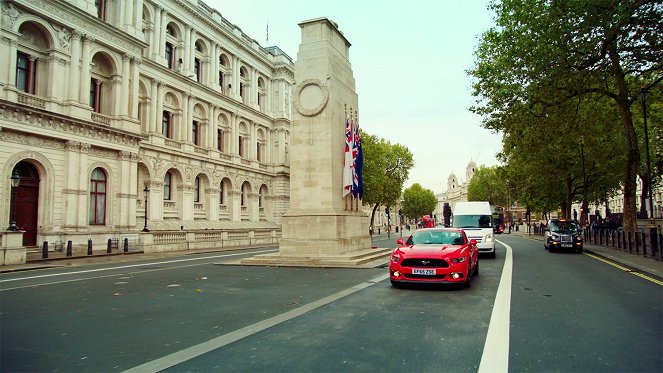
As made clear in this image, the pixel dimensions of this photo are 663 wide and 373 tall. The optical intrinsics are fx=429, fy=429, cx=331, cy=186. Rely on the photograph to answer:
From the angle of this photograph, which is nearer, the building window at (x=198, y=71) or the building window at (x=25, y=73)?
the building window at (x=25, y=73)

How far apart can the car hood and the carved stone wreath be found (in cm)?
933

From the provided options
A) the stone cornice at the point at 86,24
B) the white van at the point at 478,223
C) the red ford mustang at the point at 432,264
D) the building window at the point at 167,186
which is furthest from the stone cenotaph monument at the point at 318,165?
the building window at the point at 167,186

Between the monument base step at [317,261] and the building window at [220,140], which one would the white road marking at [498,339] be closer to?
the monument base step at [317,261]

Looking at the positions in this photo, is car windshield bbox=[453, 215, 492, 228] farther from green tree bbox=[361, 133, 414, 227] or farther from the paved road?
green tree bbox=[361, 133, 414, 227]

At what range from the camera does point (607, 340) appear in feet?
18.0

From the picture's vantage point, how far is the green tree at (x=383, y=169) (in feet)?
177

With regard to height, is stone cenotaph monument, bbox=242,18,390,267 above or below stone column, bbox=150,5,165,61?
below

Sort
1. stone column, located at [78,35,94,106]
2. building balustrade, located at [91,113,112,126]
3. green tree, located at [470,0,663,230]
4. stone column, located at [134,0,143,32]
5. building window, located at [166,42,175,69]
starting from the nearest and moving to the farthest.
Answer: green tree, located at [470,0,663,230] → stone column, located at [78,35,94,106] → building balustrade, located at [91,113,112,126] → stone column, located at [134,0,143,32] → building window, located at [166,42,175,69]

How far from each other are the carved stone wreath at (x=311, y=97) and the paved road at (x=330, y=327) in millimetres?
9170

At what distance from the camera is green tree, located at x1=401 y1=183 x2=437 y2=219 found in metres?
135

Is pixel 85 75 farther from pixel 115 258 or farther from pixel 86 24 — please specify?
pixel 115 258

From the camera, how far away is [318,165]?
1823cm

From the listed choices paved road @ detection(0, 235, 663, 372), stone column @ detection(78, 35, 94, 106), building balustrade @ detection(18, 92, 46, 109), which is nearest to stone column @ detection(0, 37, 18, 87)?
building balustrade @ detection(18, 92, 46, 109)

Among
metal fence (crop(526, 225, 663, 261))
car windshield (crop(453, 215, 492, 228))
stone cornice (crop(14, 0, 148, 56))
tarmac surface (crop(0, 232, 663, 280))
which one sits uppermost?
stone cornice (crop(14, 0, 148, 56))
